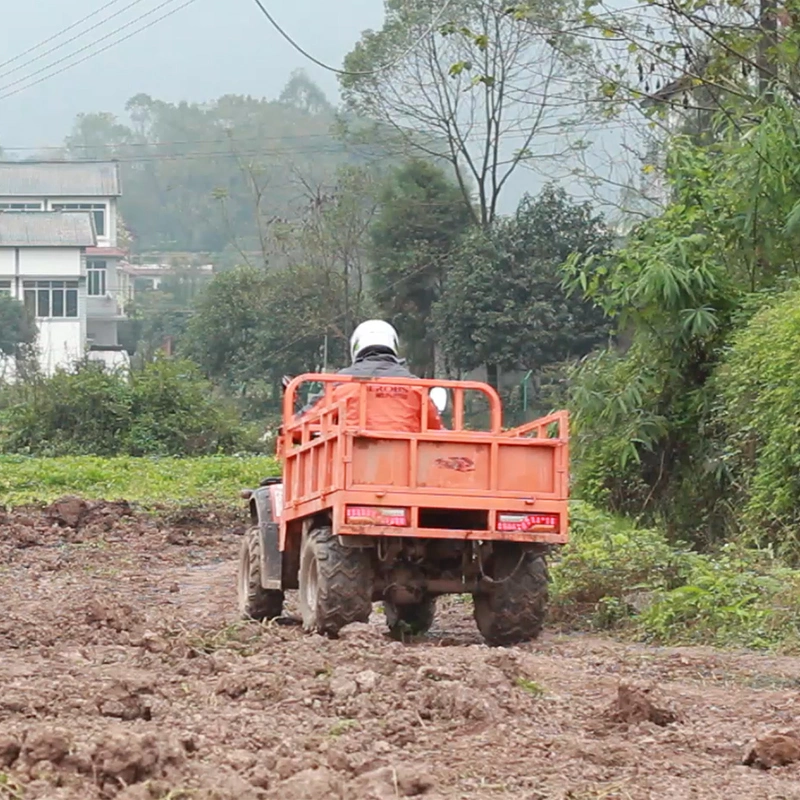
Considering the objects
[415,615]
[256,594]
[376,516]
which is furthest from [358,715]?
[256,594]

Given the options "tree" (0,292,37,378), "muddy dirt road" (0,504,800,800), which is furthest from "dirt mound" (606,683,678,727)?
"tree" (0,292,37,378)

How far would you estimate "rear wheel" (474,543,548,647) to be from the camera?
36.8 ft

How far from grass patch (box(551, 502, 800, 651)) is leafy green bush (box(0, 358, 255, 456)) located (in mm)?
24138

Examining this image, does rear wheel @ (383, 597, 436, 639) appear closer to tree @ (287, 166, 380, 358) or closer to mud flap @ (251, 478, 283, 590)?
mud flap @ (251, 478, 283, 590)

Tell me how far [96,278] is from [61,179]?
558 cm

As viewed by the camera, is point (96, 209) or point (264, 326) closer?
point (264, 326)

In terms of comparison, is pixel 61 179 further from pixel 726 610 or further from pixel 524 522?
pixel 524 522

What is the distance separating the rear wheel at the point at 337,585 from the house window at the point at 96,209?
75522 millimetres

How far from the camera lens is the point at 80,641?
34.3 feet

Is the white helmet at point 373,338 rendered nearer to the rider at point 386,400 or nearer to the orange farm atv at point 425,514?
the rider at point 386,400

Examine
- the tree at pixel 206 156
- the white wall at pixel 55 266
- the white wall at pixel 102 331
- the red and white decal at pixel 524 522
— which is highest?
the tree at pixel 206 156

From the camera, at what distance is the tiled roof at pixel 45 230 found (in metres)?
75.0

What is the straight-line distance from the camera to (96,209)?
3447 inches

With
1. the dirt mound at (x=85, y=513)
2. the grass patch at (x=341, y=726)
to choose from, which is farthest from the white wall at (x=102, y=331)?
the grass patch at (x=341, y=726)
